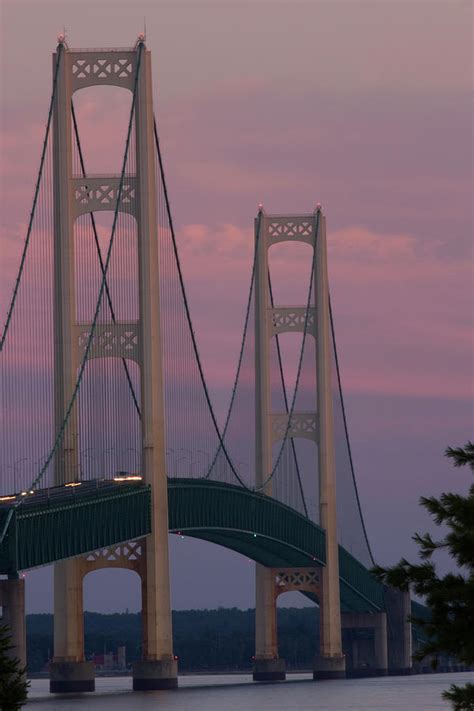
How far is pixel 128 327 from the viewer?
5906 centimetres

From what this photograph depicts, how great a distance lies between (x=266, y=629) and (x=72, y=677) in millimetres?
28674

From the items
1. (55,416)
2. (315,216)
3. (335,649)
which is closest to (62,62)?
(55,416)

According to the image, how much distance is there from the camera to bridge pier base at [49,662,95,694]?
59469mm

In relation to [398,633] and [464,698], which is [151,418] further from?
[398,633]

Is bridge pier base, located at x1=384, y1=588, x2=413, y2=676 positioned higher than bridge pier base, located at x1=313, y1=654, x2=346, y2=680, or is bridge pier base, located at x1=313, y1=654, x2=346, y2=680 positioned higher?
bridge pier base, located at x1=384, y1=588, x2=413, y2=676

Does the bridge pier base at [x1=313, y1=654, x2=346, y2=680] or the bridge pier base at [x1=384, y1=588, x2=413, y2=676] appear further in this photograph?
the bridge pier base at [x1=384, y1=588, x2=413, y2=676]

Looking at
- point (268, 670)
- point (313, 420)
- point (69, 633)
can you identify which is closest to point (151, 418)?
point (69, 633)

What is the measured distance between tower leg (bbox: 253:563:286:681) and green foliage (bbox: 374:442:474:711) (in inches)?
2715

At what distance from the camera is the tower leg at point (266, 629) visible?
8675 cm

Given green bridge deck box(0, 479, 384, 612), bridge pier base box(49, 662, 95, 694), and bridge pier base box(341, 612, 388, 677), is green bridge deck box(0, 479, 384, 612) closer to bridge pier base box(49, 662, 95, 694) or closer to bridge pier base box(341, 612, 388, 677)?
bridge pier base box(49, 662, 95, 694)

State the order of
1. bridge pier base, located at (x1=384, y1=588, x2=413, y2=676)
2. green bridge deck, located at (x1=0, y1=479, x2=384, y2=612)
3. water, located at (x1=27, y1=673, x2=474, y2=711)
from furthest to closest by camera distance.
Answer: bridge pier base, located at (x1=384, y1=588, x2=413, y2=676), water, located at (x1=27, y1=673, x2=474, y2=711), green bridge deck, located at (x1=0, y1=479, x2=384, y2=612)

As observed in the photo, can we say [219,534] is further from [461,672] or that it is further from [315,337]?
[461,672]

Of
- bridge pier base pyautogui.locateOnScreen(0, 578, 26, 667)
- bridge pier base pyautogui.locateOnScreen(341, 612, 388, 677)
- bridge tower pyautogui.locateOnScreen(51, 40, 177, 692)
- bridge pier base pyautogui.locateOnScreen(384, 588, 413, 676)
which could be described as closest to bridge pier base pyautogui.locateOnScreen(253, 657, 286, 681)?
bridge pier base pyautogui.locateOnScreen(341, 612, 388, 677)

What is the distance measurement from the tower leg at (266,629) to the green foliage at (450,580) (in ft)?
226
